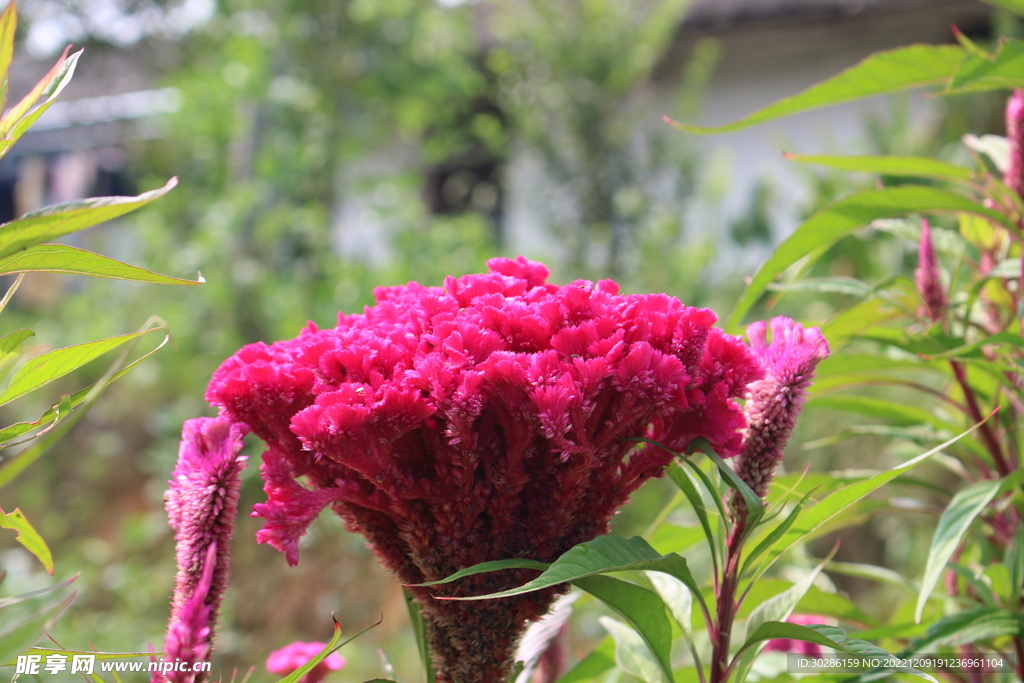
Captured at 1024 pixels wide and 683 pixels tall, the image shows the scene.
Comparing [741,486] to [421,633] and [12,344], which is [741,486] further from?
[12,344]

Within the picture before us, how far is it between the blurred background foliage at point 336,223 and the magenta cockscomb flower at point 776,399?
116 inches

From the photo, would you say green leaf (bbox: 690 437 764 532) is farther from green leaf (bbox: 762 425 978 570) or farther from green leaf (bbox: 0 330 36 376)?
green leaf (bbox: 0 330 36 376)

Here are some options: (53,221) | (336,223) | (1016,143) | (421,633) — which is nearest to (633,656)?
(421,633)

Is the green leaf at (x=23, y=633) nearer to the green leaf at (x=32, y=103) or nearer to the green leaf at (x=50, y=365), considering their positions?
the green leaf at (x=50, y=365)

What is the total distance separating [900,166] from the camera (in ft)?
3.47

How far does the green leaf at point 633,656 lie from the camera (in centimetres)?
85

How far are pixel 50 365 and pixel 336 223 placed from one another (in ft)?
13.8

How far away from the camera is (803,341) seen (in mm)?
699

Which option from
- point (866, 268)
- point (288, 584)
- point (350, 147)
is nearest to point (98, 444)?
point (288, 584)

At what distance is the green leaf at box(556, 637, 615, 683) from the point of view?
94 centimetres

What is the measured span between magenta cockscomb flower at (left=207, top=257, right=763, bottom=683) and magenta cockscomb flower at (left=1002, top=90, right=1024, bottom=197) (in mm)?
626

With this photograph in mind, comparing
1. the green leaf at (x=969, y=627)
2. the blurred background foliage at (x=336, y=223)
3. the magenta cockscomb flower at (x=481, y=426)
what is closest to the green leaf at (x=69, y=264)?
the magenta cockscomb flower at (x=481, y=426)

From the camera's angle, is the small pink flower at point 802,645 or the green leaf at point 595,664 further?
the small pink flower at point 802,645

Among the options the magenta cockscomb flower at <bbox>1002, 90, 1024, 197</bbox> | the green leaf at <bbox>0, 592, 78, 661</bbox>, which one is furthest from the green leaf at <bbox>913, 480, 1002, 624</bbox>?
the green leaf at <bbox>0, 592, 78, 661</bbox>
